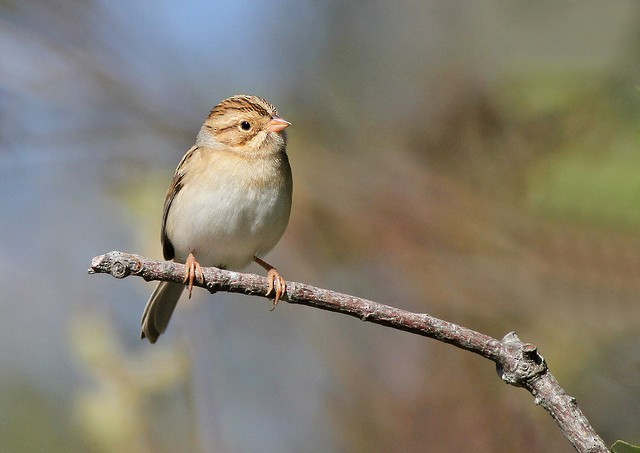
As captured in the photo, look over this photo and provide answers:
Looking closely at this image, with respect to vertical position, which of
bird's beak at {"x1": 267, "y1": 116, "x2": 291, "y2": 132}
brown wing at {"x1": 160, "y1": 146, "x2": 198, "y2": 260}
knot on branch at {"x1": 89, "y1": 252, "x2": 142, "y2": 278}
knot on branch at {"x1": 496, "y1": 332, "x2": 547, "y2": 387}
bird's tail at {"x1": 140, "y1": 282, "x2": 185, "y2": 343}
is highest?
bird's beak at {"x1": 267, "y1": 116, "x2": 291, "y2": 132}

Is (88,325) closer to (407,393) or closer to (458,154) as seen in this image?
(407,393)

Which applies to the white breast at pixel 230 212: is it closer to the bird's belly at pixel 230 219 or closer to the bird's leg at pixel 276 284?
the bird's belly at pixel 230 219

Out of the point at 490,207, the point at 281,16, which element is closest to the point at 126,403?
the point at 490,207

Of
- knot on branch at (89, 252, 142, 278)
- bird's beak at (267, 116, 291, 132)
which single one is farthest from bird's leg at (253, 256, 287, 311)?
bird's beak at (267, 116, 291, 132)

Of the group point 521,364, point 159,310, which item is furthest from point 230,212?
point 521,364

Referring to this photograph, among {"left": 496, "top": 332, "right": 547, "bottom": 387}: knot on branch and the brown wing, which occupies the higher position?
the brown wing

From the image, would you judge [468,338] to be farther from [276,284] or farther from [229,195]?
[229,195]

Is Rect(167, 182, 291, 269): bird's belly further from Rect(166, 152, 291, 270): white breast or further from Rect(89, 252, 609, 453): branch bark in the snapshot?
Rect(89, 252, 609, 453): branch bark

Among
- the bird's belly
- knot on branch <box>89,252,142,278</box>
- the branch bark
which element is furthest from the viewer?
the bird's belly
